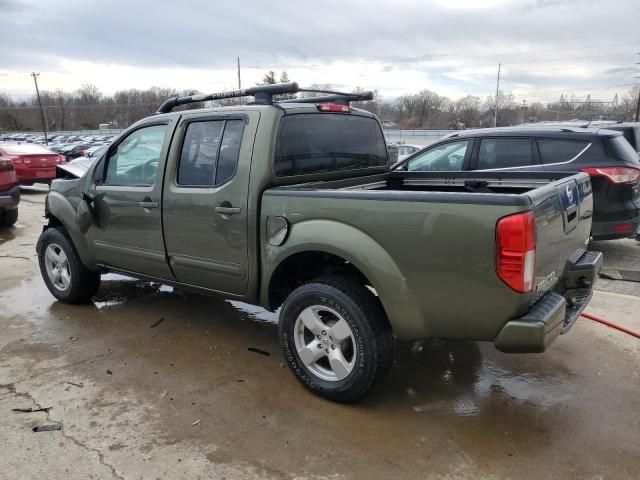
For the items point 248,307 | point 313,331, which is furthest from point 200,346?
point 313,331

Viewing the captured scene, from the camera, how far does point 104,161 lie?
4.64 meters

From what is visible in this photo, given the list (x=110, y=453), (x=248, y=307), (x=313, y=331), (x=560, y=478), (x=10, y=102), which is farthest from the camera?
(x=10, y=102)

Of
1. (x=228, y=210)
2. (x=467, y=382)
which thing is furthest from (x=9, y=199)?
(x=467, y=382)

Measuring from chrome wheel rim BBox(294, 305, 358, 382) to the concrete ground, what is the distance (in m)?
0.23

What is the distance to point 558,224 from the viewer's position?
2957 mm

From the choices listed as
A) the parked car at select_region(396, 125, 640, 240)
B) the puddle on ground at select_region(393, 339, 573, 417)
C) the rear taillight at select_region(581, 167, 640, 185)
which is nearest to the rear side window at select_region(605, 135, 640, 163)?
the parked car at select_region(396, 125, 640, 240)

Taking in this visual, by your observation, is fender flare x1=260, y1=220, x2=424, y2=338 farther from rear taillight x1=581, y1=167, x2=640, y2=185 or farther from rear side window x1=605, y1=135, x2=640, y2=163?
rear side window x1=605, y1=135, x2=640, y2=163

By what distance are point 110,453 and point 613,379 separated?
10.5 ft

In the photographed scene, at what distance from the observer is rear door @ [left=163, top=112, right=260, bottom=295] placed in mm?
3576

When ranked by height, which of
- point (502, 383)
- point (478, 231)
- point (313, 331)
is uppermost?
point (478, 231)

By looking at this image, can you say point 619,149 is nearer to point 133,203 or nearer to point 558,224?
point 558,224

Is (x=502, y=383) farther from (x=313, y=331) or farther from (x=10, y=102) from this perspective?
(x=10, y=102)

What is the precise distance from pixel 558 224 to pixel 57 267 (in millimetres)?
4563

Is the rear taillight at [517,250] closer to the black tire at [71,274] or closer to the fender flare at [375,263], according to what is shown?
the fender flare at [375,263]
